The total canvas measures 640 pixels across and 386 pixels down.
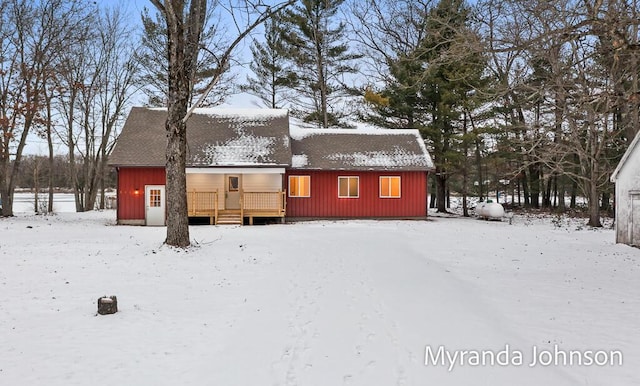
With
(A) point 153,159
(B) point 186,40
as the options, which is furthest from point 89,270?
(A) point 153,159

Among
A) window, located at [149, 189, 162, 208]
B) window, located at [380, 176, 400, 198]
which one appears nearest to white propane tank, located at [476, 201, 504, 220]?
window, located at [380, 176, 400, 198]

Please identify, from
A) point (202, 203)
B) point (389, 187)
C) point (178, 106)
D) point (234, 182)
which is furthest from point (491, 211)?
point (178, 106)

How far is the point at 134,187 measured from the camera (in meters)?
19.6

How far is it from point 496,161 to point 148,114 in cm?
2257

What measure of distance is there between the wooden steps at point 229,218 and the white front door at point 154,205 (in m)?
2.61

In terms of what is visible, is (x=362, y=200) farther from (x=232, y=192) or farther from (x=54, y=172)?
(x=54, y=172)

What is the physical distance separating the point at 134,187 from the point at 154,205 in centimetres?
128

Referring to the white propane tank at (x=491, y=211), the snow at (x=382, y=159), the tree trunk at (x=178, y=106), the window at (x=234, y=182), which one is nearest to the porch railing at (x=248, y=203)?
the window at (x=234, y=182)

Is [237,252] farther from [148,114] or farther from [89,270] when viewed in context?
[148,114]

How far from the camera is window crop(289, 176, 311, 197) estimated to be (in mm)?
21766

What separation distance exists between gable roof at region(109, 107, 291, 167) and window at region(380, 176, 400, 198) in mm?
5391

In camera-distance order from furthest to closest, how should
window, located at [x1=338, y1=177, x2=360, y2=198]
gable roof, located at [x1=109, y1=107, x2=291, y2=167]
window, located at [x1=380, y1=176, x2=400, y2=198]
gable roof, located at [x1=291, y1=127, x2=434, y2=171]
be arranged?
window, located at [x1=380, y1=176, x2=400, y2=198] → window, located at [x1=338, y1=177, x2=360, y2=198] → gable roof, located at [x1=291, y1=127, x2=434, y2=171] → gable roof, located at [x1=109, y1=107, x2=291, y2=167]

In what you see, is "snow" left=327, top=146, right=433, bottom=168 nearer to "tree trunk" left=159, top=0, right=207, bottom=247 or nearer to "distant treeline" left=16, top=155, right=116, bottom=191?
"tree trunk" left=159, top=0, right=207, bottom=247

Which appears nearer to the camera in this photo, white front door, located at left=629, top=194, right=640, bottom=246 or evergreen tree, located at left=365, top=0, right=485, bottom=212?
white front door, located at left=629, top=194, right=640, bottom=246
